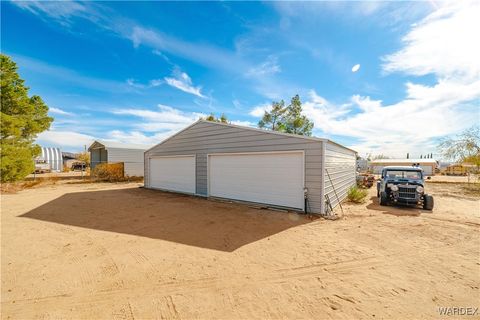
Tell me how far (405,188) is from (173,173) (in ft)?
36.7

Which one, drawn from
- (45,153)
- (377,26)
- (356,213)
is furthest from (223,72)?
(45,153)

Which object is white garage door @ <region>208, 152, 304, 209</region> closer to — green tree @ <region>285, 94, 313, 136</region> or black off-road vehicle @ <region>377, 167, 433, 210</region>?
black off-road vehicle @ <region>377, 167, 433, 210</region>

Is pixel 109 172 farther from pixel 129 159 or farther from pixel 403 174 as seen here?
pixel 403 174

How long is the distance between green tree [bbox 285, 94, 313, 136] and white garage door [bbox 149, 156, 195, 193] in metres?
13.8

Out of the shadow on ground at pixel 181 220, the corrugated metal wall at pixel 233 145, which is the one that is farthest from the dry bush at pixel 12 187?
the corrugated metal wall at pixel 233 145

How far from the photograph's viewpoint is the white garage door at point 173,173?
11.0 m

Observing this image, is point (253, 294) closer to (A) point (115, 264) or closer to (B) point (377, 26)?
(A) point (115, 264)

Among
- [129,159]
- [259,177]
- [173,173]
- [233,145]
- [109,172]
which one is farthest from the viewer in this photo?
[129,159]

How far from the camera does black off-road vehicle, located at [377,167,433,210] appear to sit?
8062 mm

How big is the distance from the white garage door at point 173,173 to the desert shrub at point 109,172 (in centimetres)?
722

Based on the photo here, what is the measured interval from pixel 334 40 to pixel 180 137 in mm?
8437

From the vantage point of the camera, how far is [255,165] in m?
8.25

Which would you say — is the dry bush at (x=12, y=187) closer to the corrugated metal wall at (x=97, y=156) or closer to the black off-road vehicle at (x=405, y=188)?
the corrugated metal wall at (x=97, y=156)

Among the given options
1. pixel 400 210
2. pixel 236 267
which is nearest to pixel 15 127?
pixel 236 267
